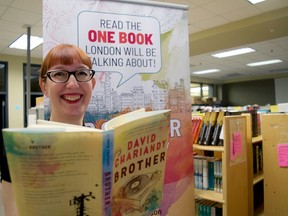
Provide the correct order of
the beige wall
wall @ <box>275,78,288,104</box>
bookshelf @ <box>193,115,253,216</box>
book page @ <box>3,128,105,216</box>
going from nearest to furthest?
1. book page @ <box>3,128,105,216</box>
2. bookshelf @ <box>193,115,253,216</box>
3. the beige wall
4. wall @ <box>275,78,288,104</box>

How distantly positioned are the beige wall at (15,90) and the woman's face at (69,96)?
6.15 meters

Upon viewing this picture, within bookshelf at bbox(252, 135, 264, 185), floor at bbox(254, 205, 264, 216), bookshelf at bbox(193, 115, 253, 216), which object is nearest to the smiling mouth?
→ bookshelf at bbox(193, 115, 253, 216)

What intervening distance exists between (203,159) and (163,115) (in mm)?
1631

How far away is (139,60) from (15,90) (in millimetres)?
5985

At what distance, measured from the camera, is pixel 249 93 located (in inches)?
461

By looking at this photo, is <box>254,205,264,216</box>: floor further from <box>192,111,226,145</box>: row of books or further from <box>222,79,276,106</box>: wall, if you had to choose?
<box>222,79,276,106</box>: wall

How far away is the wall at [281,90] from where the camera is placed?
10.4 metres

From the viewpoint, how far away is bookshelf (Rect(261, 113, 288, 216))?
218cm

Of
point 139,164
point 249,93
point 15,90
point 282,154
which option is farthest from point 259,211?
point 249,93

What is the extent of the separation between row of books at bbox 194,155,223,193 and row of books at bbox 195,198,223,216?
0.66 ft

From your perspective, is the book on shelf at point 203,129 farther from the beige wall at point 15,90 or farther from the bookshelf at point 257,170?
the beige wall at point 15,90

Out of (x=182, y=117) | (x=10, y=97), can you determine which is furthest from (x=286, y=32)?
(x=10, y=97)

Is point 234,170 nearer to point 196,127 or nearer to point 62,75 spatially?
point 196,127

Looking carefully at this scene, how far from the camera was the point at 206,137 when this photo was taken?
2.19 m
